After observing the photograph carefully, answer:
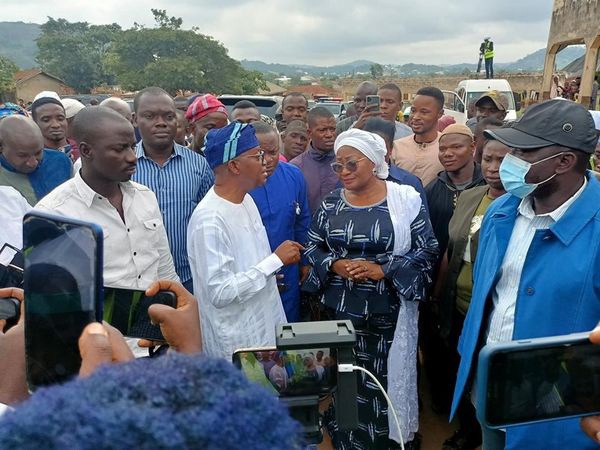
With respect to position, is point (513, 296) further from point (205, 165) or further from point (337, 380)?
point (205, 165)

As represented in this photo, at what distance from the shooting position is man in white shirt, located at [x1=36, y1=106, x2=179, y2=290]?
201 centimetres

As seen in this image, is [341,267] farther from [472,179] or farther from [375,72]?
[375,72]

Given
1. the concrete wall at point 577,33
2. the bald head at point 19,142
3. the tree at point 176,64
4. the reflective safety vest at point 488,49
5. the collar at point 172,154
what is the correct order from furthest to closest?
the tree at point 176,64 < the reflective safety vest at point 488,49 < the concrete wall at point 577,33 < the collar at point 172,154 < the bald head at point 19,142

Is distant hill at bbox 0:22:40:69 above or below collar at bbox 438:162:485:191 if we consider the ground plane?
above

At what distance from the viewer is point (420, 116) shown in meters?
4.16

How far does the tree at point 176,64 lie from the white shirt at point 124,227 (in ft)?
122

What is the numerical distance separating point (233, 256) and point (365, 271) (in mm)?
686

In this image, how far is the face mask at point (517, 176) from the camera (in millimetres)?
1803

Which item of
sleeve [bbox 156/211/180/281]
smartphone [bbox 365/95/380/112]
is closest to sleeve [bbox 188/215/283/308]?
sleeve [bbox 156/211/180/281]

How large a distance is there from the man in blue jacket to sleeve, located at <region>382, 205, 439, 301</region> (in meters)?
0.49

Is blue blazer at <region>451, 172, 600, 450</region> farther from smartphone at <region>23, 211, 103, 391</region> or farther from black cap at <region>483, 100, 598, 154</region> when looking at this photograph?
smartphone at <region>23, 211, 103, 391</region>

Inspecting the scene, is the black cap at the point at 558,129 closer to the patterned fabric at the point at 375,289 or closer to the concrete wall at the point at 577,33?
the patterned fabric at the point at 375,289

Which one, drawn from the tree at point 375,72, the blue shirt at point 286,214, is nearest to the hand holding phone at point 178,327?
the blue shirt at point 286,214

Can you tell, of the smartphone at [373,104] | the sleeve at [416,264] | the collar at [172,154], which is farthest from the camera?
the smartphone at [373,104]
